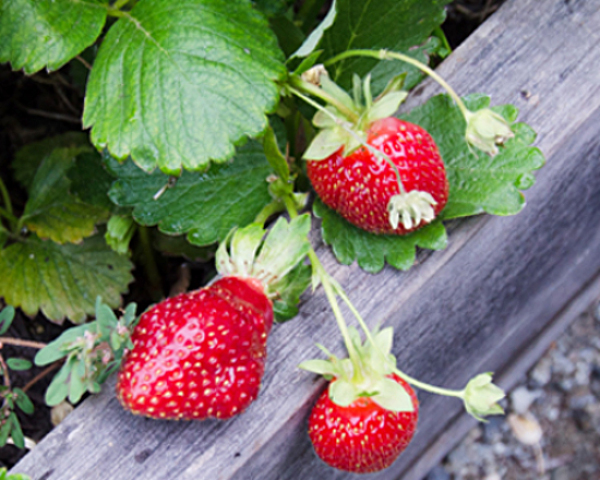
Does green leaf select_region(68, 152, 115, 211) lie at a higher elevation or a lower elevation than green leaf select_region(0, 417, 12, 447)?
higher

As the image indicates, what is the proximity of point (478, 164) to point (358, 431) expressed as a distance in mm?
338

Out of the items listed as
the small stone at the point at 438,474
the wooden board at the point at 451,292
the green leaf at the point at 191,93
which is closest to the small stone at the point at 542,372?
the small stone at the point at 438,474

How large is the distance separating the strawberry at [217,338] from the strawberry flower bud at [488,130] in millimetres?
192

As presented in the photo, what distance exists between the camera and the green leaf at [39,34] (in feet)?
2.39

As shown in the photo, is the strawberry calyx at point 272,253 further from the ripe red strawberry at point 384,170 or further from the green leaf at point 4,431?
the green leaf at point 4,431

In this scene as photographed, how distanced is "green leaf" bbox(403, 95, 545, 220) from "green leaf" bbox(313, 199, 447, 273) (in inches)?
1.4

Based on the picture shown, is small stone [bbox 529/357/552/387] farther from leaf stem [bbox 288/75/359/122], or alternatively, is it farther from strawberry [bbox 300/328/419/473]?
leaf stem [bbox 288/75/359/122]

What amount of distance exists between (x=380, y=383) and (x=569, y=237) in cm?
50

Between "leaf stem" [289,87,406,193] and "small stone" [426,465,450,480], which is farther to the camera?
"small stone" [426,465,450,480]

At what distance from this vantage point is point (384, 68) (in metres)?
0.83

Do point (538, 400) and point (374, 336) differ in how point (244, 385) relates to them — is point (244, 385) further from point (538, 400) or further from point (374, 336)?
point (538, 400)

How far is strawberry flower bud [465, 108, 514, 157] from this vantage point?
24.4 inches

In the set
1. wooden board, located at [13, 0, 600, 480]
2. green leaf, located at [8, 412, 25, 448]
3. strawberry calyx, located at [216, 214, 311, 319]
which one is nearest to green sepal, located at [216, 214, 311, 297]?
strawberry calyx, located at [216, 214, 311, 319]

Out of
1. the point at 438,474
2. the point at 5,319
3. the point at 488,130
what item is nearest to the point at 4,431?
the point at 5,319
